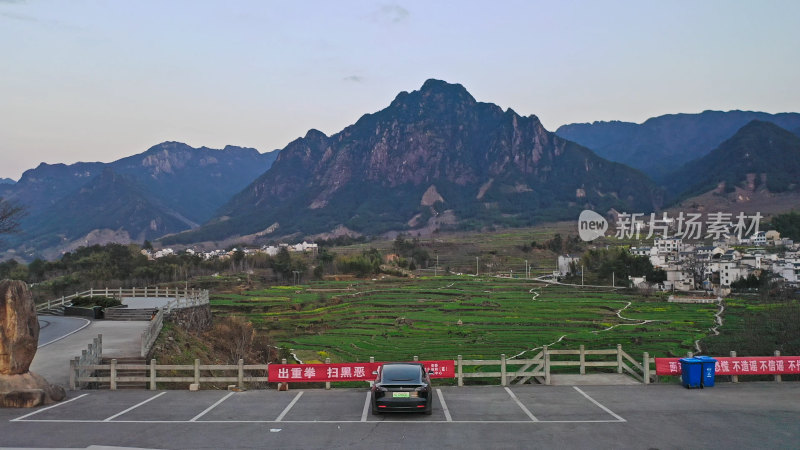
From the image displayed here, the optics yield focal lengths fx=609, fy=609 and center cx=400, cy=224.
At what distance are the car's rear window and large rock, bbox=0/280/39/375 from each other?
10.3m

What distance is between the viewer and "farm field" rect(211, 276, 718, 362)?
5403cm

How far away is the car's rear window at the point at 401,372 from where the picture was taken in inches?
653

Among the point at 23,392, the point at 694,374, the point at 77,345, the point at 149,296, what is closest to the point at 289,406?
the point at 23,392

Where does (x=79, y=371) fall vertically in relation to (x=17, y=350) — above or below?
below

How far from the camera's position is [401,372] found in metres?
16.9

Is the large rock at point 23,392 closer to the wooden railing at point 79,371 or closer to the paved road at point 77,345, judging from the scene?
the wooden railing at point 79,371

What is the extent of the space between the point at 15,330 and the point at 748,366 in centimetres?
2289

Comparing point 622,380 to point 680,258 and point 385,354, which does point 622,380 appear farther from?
point 680,258

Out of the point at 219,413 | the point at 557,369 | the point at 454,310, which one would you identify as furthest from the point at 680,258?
the point at 219,413

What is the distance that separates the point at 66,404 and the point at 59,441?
448 cm

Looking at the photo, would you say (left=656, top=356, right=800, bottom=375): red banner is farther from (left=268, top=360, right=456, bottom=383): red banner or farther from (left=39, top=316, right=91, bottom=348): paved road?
(left=39, top=316, right=91, bottom=348): paved road

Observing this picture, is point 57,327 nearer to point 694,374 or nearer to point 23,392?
point 23,392

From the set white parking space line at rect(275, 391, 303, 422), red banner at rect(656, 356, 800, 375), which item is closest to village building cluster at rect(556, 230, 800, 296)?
red banner at rect(656, 356, 800, 375)

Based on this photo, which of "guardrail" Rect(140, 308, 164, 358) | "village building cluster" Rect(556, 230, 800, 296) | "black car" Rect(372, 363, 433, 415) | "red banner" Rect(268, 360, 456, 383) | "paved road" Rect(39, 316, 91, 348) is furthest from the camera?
"village building cluster" Rect(556, 230, 800, 296)
